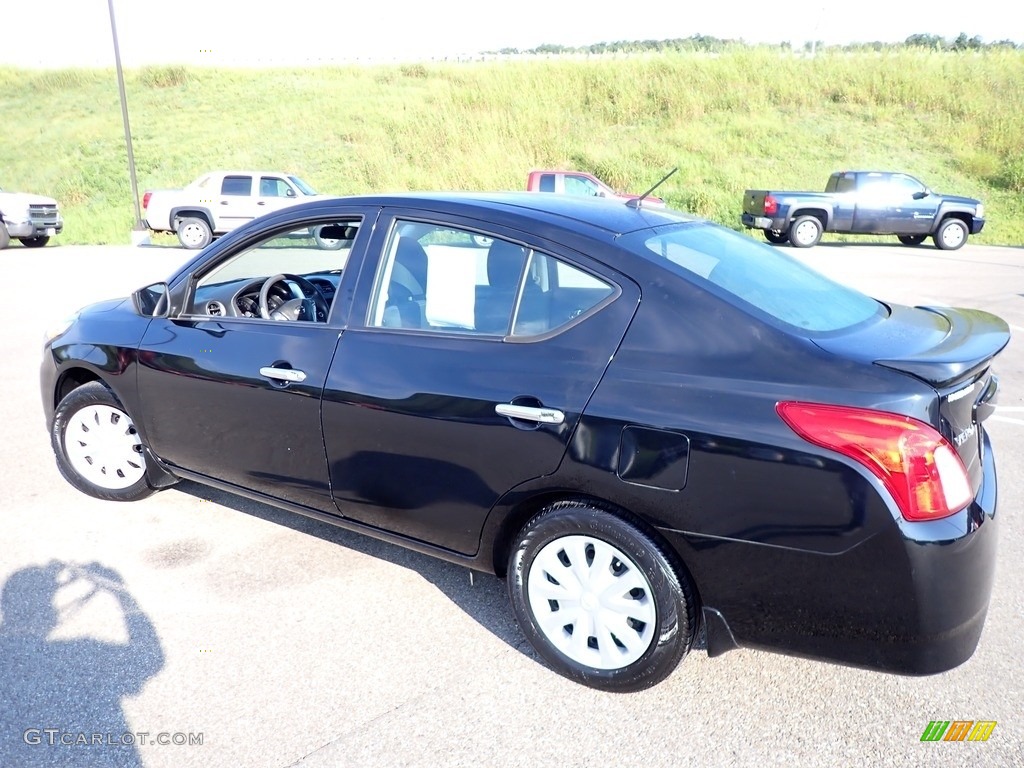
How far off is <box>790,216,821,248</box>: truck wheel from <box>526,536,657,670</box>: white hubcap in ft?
57.9

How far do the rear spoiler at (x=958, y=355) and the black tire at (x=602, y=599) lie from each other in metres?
0.93

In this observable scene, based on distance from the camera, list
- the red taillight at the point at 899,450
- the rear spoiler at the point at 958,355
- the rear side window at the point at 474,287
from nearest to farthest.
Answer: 1. the red taillight at the point at 899,450
2. the rear spoiler at the point at 958,355
3. the rear side window at the point at 474,287

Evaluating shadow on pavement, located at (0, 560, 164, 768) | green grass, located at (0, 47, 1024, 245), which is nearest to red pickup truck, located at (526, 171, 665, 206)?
green grass, located at (0, 47, 1024, 245)

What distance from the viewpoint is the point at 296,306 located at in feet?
13.1

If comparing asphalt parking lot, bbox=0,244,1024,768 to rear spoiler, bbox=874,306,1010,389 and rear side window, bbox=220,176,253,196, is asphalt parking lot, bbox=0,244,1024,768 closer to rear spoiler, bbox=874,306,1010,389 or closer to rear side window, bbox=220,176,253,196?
rear spoiler, bbox=874,306,1010,389

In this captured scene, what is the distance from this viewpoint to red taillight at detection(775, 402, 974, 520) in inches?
88.7

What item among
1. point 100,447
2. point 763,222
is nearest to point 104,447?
point 100,447

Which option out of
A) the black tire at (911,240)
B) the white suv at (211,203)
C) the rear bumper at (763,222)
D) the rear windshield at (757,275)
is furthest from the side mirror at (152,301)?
the black tire at (911,240)

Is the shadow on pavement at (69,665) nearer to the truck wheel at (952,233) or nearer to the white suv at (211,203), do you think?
the white suv at (211,203)

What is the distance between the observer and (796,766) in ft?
8.00

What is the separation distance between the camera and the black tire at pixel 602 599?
2592mm

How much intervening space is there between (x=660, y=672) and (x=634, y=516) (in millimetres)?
530

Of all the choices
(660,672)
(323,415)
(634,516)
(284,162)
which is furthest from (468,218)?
(284,162)

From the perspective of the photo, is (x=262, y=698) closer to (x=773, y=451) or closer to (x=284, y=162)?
(x=773, y=451)
